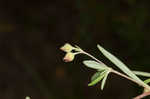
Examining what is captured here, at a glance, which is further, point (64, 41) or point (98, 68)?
point (64, 41)

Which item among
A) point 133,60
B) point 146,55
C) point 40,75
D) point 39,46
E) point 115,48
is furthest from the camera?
point 39,46

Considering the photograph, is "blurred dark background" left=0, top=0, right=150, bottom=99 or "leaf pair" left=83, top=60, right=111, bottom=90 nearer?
"leaf pair" left=83, top=60, right=111, bottom=90

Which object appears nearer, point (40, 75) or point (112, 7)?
point (112, 7)

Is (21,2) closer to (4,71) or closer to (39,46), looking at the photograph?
(39,46)

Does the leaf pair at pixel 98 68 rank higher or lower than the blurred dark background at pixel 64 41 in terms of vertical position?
higher

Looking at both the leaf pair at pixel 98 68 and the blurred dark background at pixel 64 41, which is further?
the blurred dark background at pixel 64 41

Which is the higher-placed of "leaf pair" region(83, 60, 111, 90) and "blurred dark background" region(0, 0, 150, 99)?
"leaf pair" region(83, 60, 111, 90)

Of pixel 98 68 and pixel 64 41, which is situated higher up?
Result: pixel 98 68

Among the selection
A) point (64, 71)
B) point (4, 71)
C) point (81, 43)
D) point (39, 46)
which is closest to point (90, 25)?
point (81, 43)
